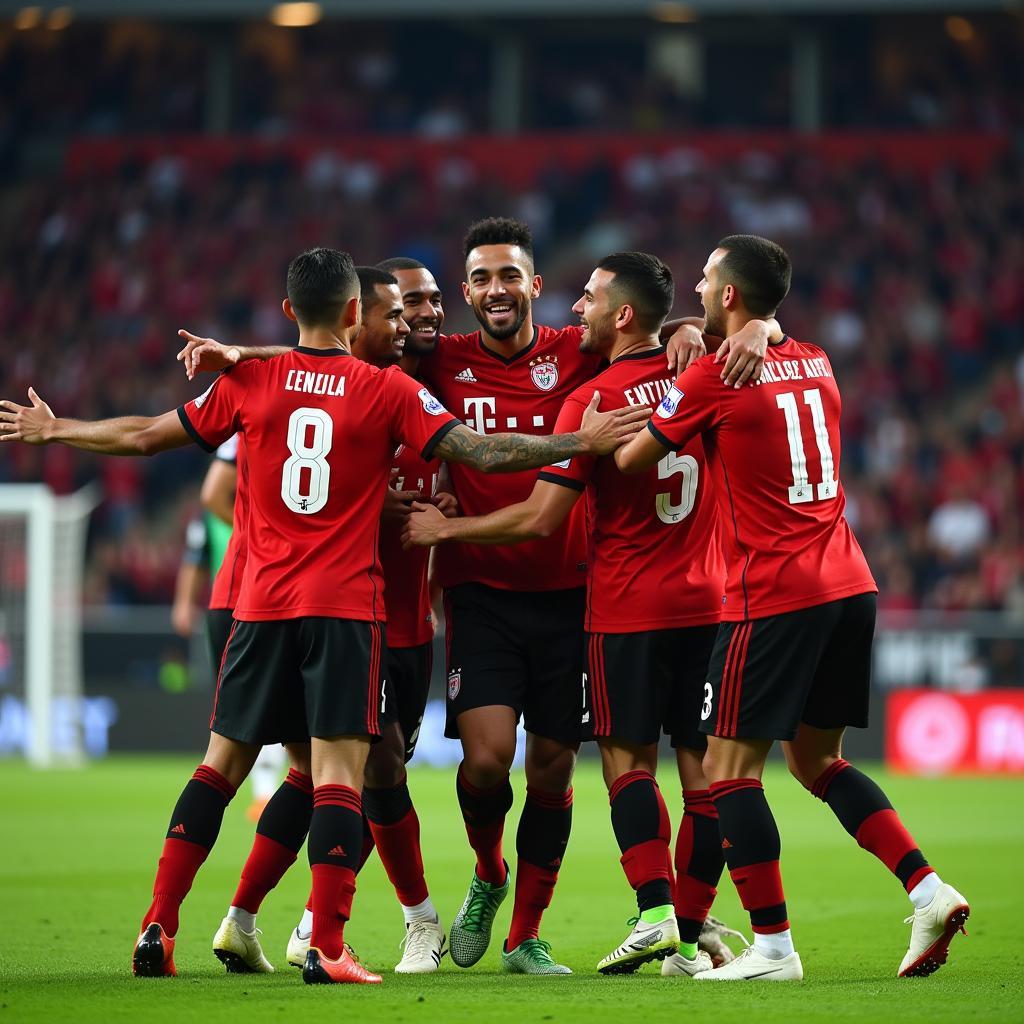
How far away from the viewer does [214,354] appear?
5785mm

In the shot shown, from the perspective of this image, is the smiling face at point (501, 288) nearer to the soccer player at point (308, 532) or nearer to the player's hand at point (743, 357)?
the soccer player at point (308, 532)

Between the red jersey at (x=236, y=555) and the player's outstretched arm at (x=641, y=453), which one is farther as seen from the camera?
the red jersey at (x=236, y=555)

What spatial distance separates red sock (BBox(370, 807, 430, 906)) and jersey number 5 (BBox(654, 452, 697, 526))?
57.1 inches

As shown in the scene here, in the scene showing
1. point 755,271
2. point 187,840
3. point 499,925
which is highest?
point 755,271

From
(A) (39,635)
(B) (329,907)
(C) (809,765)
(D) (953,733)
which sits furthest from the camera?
(A) (39,635)

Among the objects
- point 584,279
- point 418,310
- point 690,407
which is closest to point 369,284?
point 418,310

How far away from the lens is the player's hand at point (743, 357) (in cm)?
563

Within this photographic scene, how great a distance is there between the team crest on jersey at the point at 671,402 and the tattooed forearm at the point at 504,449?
325 mm

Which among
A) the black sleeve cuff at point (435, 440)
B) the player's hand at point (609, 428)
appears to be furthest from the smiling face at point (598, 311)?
the black sleeve cuff at point (435, 440)

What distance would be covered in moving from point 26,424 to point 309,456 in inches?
39.8

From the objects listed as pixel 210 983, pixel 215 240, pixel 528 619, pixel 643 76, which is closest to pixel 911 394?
pixel 643 76

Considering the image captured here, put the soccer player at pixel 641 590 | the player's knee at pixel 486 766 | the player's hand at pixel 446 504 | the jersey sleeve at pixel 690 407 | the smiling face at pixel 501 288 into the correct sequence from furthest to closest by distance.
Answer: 1. the smiling face at pixel 501 288
2. the player's hand at pixel 446 504
3. the player's knee at pixel 486 766
4. the soccer player at pixel 641 590
5. the jersey sleeve at pixel 690 407

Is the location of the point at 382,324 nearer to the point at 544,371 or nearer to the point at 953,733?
the point at 544,371

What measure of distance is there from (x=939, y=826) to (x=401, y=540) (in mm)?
6701
